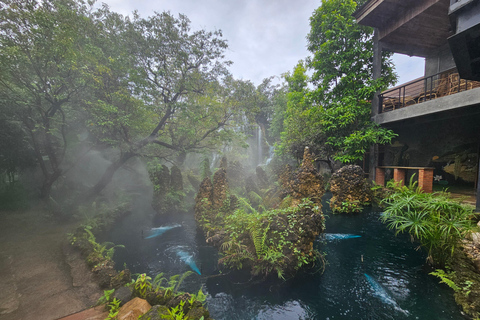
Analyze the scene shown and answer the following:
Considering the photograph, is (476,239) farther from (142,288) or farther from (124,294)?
(124,294)

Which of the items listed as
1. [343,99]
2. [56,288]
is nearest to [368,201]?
[343,99]

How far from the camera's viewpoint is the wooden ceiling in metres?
7.82

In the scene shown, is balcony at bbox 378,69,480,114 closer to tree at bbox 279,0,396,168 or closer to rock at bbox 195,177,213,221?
tree at bbox 279,0,396,168

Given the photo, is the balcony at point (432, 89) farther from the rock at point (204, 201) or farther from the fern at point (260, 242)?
the rock at point (204, 201)

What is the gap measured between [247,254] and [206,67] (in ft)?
38.1

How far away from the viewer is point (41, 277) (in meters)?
4.96

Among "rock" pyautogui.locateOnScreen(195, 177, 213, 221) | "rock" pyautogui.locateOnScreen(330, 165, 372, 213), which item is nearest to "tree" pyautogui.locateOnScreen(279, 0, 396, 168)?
"rock" pyautogui.locateOnScreen(330, 165, 372, 213)

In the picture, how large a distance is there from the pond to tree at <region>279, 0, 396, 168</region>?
14.6 feet

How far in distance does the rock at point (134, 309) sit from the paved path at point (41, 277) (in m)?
1.24

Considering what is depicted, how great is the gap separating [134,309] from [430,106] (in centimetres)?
1126

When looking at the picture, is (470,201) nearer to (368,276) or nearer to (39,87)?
(368,276)

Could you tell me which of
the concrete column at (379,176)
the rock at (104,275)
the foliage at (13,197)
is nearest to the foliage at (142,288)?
the rock at (104,275)

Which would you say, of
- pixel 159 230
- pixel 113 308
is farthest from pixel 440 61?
pixel 159 230

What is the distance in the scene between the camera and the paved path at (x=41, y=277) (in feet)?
12.3
